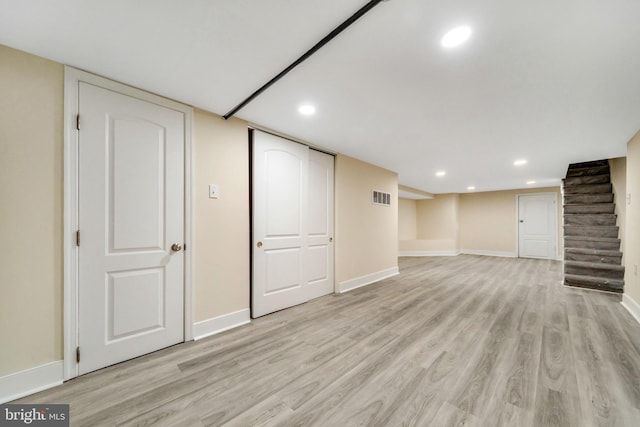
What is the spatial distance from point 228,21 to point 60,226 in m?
1.81

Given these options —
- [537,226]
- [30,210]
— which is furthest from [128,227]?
[537,226]

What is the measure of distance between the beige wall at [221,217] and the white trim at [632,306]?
4.64 metres

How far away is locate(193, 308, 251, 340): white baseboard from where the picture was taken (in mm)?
2369

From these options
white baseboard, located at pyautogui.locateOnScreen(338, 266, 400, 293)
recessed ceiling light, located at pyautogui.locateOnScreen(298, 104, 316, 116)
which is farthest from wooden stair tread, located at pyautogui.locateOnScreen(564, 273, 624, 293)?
recessed ceiling light, located at pyautogui.locateOnScreen(298, 104, 316, 116)

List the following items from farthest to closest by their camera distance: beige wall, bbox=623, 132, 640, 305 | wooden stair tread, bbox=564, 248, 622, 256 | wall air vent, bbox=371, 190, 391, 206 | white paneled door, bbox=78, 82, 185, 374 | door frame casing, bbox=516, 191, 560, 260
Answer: door frame casing, bbox=516, 191, 560, 260
wall air vent, bbox=371, 190, 391, 206
wooden stair tread, bbox=564, 248, 622, 256
beige wall, bbox=623, 132, 640, 305
white paneled door, bbox=78, 82, 185, 374

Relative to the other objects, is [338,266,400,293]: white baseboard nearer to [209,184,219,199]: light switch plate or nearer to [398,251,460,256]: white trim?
[209,184,219,199]: light switch plate

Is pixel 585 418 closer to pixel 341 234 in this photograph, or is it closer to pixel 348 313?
Answer: pixel 348 313

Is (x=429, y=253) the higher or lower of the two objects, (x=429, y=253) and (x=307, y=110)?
the lower

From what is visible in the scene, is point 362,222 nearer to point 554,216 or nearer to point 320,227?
point 320,227

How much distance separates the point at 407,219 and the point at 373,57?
865cm

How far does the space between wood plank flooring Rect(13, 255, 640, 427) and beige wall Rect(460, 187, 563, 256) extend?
5.55 metres

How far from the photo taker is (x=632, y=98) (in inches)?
84.5

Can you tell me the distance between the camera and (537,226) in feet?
24.9

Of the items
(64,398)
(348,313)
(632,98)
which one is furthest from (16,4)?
(632,98)
